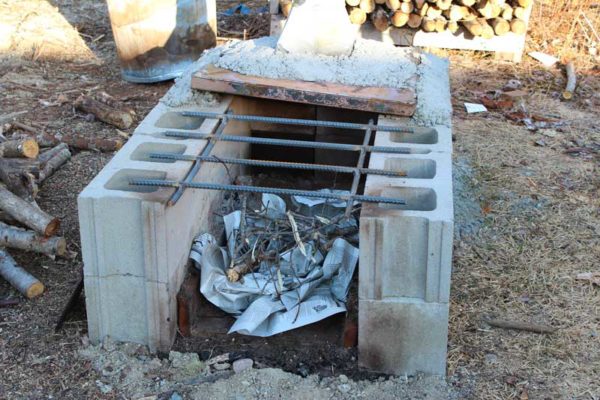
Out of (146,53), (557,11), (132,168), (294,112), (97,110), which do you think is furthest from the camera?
(557,11)

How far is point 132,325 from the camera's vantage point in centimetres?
384

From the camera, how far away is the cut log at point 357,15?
310 inches

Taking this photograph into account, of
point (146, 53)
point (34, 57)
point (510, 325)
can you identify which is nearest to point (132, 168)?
point (510, 325)

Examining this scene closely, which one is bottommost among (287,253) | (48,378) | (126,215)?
(48,378)


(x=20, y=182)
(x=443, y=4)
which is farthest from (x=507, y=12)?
(x=20, y=182)

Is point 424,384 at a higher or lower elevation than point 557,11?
lower

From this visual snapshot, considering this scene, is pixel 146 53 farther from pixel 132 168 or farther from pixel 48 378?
pixel 48 378

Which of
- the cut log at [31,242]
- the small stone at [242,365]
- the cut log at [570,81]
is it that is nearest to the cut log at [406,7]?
the cut log at [570,81]

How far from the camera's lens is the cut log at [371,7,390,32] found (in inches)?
309

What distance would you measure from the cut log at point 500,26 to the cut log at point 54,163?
409 centimetres

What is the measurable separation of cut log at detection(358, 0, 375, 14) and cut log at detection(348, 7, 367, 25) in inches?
1.3

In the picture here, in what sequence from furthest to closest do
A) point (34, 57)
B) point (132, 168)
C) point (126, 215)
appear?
1. point (34, 57)
2. point (132, 168)
3. point (126, 215)

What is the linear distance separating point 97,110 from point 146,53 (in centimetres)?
94

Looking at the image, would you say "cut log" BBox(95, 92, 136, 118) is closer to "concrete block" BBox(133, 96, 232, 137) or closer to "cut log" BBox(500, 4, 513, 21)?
"concrete block" BBox(133, 96, 232, 137)
